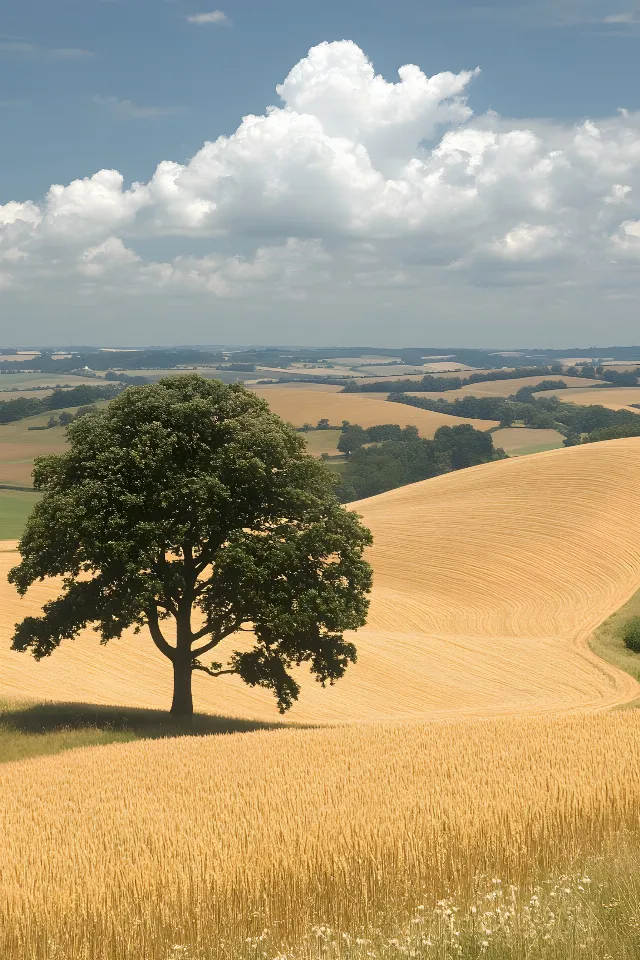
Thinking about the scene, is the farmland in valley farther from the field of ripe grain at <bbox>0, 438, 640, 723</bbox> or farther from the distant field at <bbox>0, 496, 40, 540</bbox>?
the distant field at <bbox>0, 496, 40, 540</bbox>

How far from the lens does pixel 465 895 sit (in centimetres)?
1173

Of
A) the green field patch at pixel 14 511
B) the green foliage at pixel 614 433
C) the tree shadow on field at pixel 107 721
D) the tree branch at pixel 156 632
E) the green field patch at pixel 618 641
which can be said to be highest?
the green foliage at pixel 614 433

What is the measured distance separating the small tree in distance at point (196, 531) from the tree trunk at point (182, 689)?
0.17 feet

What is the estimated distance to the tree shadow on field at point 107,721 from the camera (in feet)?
98.6

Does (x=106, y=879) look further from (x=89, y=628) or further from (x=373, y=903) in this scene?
(x=89, y=628)

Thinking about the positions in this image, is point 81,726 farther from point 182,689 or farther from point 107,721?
point 182,689

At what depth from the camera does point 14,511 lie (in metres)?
139

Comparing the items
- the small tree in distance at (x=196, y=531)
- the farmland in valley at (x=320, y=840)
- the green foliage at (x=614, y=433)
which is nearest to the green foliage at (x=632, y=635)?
the farmland in valley at (x=320, y=840)

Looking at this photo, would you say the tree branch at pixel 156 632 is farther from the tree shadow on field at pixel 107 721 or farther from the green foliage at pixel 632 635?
the green foliage at pixel 632 635

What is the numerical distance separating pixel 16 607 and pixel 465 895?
154ft

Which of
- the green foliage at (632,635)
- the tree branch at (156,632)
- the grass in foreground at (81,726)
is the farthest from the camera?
the green foliage at (632,635)

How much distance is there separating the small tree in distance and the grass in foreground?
1580 mm

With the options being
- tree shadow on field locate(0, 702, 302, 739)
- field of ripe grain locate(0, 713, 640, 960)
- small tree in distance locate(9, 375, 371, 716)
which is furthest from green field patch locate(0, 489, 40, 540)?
field of ripe grain locate(0, 713, 640, 960)

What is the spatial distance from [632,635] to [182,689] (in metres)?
37.1
